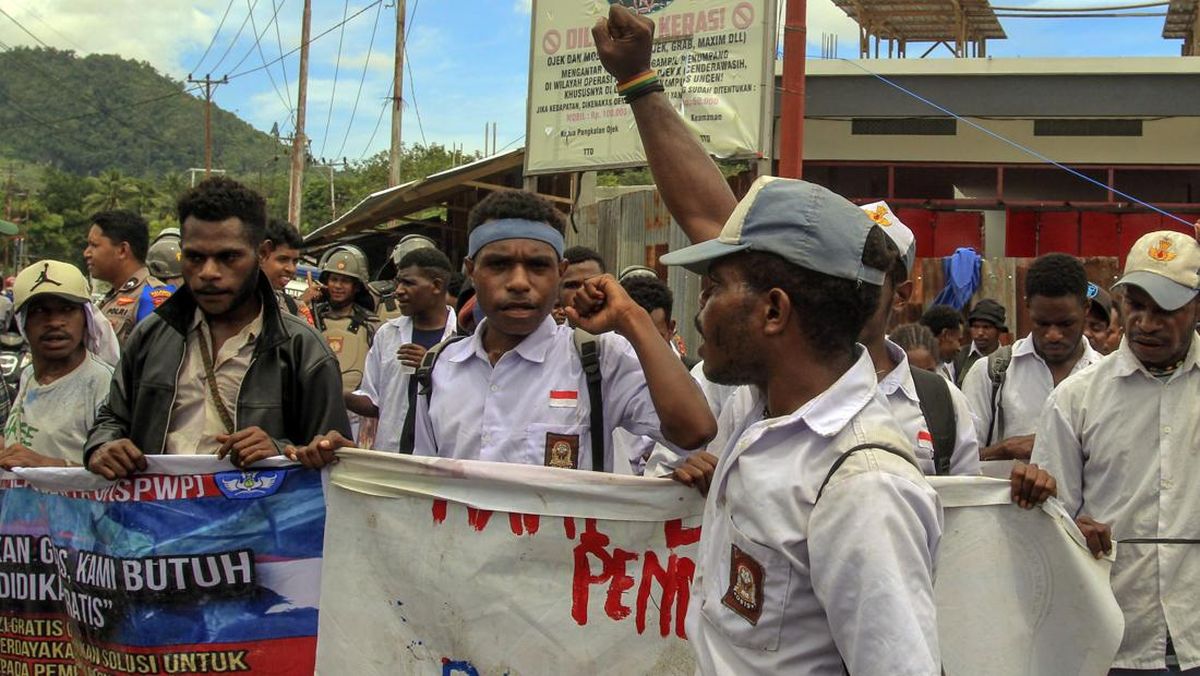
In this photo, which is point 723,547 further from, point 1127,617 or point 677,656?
point 1127,617

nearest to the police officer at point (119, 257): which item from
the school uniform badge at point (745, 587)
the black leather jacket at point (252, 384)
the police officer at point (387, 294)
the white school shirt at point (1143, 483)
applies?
the police officer at point (387, 294)

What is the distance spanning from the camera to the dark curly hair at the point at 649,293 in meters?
6.39

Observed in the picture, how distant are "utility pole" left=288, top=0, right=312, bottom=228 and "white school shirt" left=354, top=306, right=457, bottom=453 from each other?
2671 centimetres

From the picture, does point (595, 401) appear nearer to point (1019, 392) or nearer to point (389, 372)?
point (1019, 392)

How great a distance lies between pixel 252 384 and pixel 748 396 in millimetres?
1769

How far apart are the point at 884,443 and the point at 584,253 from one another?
4602 millimetres

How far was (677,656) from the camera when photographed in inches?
131

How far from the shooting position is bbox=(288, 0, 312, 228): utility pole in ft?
109

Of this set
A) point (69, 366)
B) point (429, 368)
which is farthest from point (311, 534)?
point (69, 366)

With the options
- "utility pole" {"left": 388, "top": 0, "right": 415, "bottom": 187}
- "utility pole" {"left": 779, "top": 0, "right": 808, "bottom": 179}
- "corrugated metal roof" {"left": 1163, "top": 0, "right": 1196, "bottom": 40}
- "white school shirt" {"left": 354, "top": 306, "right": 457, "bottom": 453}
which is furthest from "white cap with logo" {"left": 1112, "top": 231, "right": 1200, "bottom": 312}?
"utility pole" {"left": 388, "top": 0, "right": 415, "bottom": 187}

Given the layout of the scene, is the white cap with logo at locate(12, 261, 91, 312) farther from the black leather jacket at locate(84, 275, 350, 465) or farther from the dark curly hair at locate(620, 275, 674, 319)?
the dark curly hair at locate(620, 275, 674, 319)

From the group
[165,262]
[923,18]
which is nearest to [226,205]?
[165,262]

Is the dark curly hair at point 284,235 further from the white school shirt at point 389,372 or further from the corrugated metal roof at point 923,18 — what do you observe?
the corrugated metal roof at point 923,18

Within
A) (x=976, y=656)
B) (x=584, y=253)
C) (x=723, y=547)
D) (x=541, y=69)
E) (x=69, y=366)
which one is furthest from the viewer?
(x=541, y=69)
